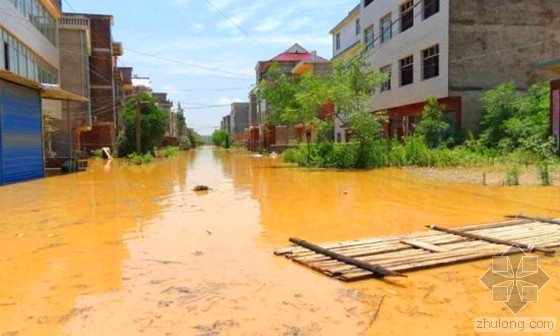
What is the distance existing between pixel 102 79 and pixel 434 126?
35525 mm

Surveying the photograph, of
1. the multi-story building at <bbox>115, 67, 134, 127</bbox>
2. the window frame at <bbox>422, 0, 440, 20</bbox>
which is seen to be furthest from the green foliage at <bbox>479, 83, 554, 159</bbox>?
the multi-story building at <bbox>115, 67, 134, 127</bbox>

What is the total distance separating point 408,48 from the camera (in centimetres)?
2964

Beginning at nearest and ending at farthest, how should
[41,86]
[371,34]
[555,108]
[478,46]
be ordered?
[41,86], [555,108], [478,46], [371,34]

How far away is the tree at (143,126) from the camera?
43312 mm

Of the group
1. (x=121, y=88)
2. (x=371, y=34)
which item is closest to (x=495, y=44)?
(x=371, y=34)

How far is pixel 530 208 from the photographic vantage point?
32.8 ft

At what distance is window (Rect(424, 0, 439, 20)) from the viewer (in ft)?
88.3

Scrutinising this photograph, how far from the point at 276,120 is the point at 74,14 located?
27.4 metres

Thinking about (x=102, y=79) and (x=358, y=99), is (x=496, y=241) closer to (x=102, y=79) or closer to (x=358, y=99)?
(x=358, y=99)

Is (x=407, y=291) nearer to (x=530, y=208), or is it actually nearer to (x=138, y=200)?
(x=530, y=208)

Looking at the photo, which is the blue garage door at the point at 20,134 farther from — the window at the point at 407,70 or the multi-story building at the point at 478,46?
the window at the point at 407,70

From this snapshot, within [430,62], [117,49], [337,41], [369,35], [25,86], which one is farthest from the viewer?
[117,49]

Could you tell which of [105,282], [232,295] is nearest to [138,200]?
[105,282]

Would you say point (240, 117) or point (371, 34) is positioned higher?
point (371, 34)
